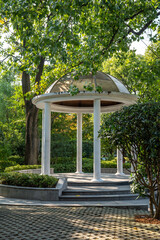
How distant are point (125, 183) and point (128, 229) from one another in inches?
329

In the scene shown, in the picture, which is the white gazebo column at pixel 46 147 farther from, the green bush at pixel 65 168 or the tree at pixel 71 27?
the green bush at pixel 65 168

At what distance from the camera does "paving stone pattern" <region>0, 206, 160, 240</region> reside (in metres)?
5.77

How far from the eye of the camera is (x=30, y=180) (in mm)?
12289

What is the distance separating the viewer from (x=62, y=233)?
5.96 m

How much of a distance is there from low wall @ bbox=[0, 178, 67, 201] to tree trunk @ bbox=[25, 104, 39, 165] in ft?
30.2

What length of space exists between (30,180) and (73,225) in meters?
5.96

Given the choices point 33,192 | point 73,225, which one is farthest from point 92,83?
point 73,225

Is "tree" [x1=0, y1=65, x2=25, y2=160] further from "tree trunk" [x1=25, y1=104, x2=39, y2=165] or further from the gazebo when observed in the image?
the gazebo

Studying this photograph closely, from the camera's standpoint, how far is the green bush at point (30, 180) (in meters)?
12.1

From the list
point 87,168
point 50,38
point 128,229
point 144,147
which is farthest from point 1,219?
point 87,168

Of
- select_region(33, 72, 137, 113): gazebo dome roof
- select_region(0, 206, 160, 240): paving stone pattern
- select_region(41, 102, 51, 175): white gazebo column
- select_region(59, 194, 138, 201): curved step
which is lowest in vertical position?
select_region(59, 194, 138, 201): curved step

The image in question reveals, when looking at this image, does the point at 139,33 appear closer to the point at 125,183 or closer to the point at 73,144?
the point at 125,183

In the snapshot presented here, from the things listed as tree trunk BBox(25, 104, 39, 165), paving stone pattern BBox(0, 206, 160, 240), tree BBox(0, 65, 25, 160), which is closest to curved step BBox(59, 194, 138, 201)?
paving stone pattern BBox(0, 206, 160, 240)

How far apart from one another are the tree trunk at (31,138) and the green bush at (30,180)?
8.56 m
